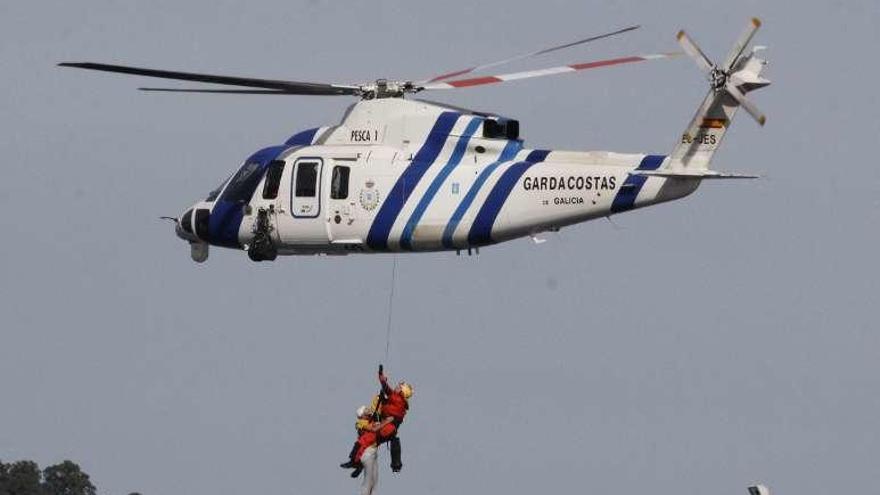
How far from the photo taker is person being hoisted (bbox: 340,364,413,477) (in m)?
54.2

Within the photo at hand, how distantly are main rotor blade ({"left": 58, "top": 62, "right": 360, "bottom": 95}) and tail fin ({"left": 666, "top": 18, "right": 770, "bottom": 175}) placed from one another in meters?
6.29

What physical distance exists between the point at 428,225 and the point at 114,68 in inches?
225

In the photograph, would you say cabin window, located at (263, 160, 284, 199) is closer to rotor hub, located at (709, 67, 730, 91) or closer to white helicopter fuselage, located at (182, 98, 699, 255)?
white helicopter fuselage, located at (182, 98, 699, 255)

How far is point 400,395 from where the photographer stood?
5425 centimetres

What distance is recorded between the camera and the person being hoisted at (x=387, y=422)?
2135 inches

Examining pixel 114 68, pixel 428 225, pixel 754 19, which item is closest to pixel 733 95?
pixel 754 19

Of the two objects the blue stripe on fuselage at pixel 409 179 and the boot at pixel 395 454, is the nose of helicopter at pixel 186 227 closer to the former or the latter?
the blue stripe on fuselage at pixel 409 179

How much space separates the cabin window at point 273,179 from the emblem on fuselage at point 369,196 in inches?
67.7

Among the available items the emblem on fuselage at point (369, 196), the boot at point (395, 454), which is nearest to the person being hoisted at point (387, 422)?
the boot at point (395, 454)

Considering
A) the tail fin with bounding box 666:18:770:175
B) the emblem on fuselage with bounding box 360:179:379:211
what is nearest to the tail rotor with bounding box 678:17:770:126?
the tail fin with bounding box 666:18:770:175

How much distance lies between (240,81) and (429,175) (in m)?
3.54

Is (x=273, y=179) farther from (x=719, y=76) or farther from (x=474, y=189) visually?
(x=719, y=76)

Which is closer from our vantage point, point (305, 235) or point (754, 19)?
point (754, 19)

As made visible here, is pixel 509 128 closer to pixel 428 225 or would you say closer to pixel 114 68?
pixel 428 225
